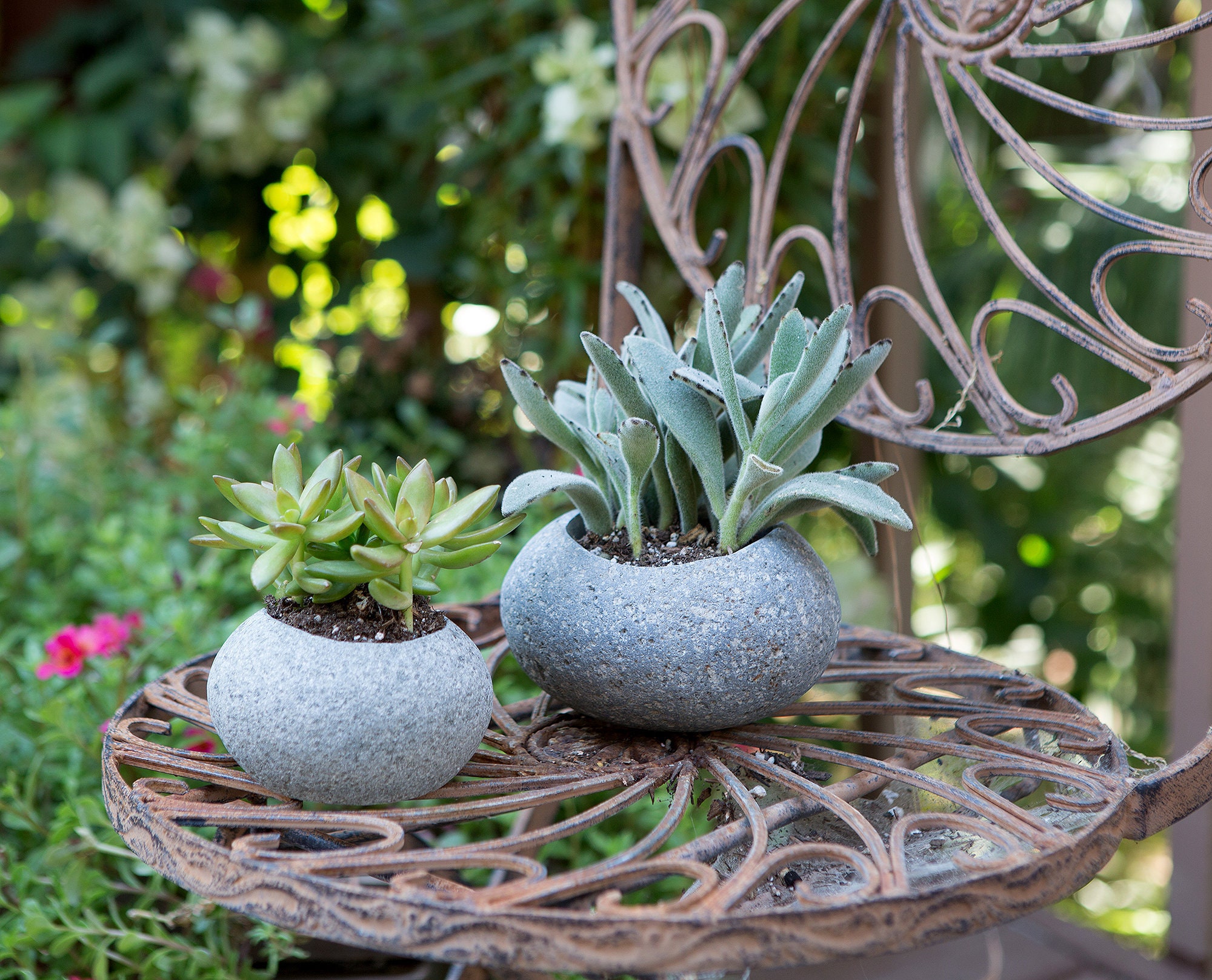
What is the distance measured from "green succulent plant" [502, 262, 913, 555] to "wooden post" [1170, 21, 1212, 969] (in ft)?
2.54

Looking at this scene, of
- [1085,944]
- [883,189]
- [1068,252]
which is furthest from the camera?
[1068,252]

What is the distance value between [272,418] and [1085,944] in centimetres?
140

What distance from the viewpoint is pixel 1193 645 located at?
1.28 meters

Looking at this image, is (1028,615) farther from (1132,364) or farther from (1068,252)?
(1132,364)

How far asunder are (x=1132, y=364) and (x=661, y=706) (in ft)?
1.50

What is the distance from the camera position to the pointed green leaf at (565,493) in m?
0.65

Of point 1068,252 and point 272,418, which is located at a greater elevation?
point 1068,252

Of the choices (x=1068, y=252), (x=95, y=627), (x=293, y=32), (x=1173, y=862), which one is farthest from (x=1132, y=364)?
(x=293, y=32)

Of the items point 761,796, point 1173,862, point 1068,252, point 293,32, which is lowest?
point 1173,862

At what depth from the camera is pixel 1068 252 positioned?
1902 mm

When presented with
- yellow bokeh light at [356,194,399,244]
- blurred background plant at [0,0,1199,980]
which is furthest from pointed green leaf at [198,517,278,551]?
yellow bokeh light at [356,194,399,244]

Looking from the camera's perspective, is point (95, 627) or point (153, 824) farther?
point (95, 627)

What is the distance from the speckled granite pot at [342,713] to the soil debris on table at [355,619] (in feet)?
0.04

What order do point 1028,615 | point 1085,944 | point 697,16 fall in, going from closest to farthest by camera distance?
point 697,16 < point 1085,944 < point 1028,615
